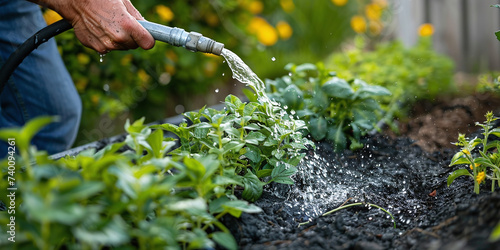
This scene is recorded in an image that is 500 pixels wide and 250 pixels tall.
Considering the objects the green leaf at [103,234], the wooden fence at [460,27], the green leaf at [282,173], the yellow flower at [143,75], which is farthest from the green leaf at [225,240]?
the wooden fence at [460,27]

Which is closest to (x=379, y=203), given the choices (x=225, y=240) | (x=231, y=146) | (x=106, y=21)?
(x=231, y=146)

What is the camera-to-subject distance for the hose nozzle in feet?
5.28

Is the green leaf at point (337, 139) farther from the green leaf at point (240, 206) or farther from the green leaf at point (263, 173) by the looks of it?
the green leaf at point (240, 206)

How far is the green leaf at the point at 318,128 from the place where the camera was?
6.61ft

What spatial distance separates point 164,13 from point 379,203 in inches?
75.0

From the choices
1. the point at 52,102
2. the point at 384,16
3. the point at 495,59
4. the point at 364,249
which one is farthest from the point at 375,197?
the point at 384,16

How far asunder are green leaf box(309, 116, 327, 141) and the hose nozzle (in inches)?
23.4

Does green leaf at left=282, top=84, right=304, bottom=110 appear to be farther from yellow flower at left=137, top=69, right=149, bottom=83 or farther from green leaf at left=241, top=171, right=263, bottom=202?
yellow flower at left=137, top=69, right=149, bottom=83

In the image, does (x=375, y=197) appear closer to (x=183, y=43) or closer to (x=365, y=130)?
(x=365, y=130)

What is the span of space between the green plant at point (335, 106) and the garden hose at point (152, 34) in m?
0.51

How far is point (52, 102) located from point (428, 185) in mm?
1816

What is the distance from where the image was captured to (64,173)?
98cm

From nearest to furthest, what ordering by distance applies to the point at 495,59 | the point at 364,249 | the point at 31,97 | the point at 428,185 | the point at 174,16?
1. the point at 364,249
2. the point at 428,185
3. the point at 31,97
4. the point at 174,16
5. the point at 495,59

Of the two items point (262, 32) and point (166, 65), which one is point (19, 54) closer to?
point (166, 65)
